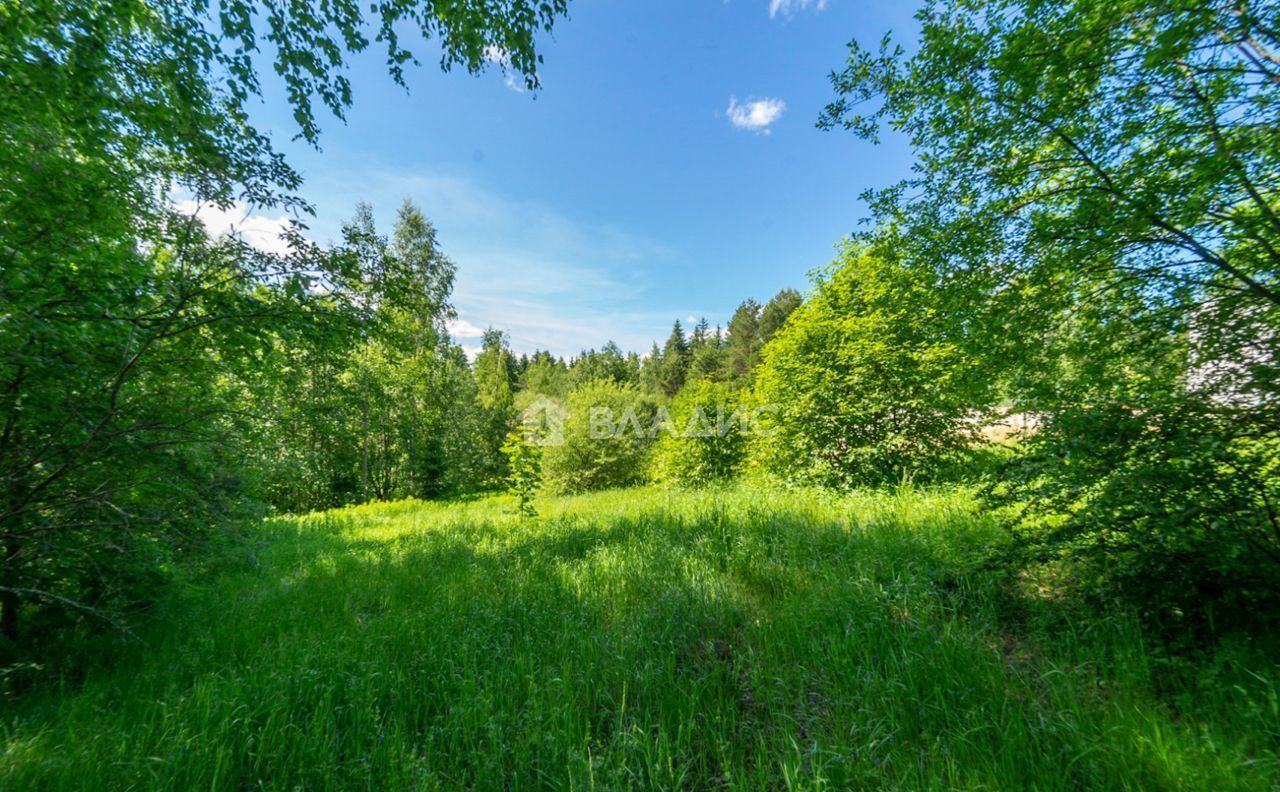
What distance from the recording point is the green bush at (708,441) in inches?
571

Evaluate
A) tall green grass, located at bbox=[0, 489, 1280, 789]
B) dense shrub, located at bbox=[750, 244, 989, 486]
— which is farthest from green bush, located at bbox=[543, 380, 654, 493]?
tall green grass, located at bbox=[0, 489, 1280, 789]

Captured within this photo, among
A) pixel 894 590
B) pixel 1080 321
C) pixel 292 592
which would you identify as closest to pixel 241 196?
pixel 292 592

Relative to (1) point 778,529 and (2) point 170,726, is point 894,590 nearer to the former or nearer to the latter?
(1) point 778,529

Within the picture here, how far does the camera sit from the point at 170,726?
2338 millimetres

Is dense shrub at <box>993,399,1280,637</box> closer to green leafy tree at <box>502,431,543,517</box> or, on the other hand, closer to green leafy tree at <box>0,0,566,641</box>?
green leafy tree at <box>0,0,566,641</box>

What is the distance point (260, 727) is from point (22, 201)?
358cm

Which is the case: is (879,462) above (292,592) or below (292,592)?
above

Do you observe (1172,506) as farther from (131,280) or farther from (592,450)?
(592,450)

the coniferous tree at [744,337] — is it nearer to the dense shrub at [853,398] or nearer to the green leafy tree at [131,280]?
the dense shrub at [853,398]

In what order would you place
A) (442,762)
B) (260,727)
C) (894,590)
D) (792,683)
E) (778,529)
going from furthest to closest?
(778,529), (894,590), (792,683), (260,727), (442,762)

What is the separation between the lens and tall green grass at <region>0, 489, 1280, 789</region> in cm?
195

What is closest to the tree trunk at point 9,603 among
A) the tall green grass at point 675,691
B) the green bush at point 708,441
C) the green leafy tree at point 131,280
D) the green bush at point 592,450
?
the green leafy tree at point 131,280

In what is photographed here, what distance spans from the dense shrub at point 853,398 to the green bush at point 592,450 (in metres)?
10.7

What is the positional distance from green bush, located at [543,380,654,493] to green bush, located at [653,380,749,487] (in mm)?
4677
